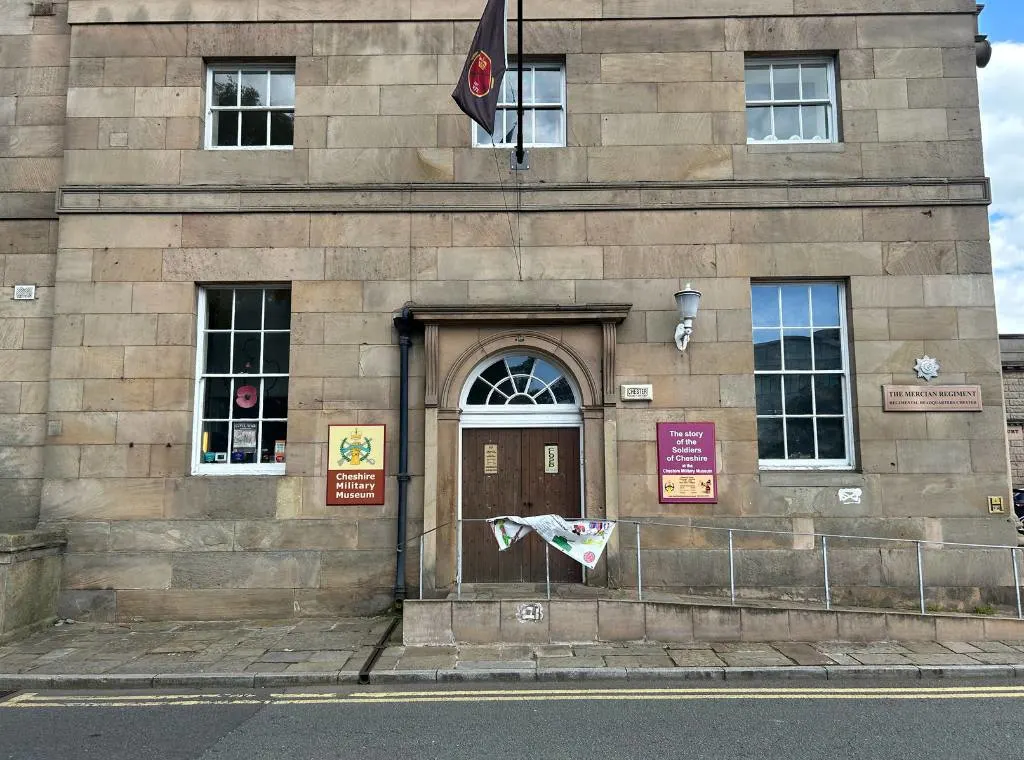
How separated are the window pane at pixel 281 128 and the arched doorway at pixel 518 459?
4429 mm

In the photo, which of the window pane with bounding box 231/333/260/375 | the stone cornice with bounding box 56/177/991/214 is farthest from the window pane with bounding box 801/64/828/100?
the window pane with bounding box 231/333/260/375

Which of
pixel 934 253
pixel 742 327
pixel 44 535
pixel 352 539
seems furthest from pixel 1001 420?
pixel 44 535

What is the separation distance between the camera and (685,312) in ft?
31.3

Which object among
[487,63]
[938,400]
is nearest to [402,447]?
[487,63]

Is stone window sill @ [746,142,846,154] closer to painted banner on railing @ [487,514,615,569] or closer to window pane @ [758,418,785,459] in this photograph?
window pane @ [758,418,785,459]

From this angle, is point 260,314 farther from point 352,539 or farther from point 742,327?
point 742,327

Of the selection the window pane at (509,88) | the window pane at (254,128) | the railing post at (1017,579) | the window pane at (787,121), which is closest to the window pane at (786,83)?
the window pane at (787,121)

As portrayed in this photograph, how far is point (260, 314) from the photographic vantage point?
10.2 metres

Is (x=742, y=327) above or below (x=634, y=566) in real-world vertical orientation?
above

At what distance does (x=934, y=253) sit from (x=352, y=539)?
8.92 meters

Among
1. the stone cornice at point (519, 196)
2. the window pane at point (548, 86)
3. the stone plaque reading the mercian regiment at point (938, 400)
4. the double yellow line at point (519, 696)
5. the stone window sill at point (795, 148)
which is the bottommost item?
the double yellow line at point (519, 696)

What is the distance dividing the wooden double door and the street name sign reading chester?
3.83ft

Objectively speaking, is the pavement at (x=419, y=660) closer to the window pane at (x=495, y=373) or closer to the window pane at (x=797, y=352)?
the window pane at (x=495, y=373)

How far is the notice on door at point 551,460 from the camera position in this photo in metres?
9.71
